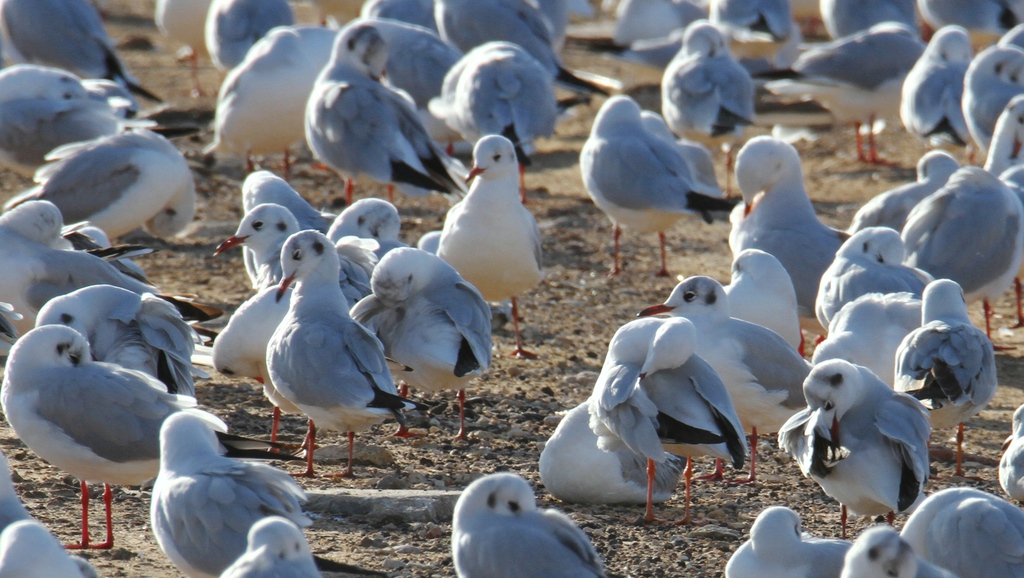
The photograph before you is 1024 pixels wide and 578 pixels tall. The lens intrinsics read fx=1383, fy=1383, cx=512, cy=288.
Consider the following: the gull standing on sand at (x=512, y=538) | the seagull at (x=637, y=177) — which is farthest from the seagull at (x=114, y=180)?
the gull standing on sand at (x=512, y=538)

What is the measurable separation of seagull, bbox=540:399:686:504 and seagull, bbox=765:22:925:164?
723 cm

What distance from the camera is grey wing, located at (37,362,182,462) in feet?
16.0

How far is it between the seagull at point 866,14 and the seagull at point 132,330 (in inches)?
401

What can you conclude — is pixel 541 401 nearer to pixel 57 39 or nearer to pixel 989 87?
pixel 989 87

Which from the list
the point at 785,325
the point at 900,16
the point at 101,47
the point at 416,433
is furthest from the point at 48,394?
the point at 900,16

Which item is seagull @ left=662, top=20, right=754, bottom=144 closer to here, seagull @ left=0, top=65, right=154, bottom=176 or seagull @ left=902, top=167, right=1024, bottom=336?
seagull @ left=902, top=167, right=1024, bottom=336

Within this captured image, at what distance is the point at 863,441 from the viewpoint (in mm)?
4961

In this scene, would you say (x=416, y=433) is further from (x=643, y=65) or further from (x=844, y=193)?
(x=643, y=65)

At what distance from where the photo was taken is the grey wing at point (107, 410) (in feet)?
16.0

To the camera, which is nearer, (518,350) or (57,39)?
(518,350)

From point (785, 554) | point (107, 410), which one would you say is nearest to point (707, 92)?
point (107, 410)

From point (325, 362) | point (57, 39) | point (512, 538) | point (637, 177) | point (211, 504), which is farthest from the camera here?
point (57, 39)

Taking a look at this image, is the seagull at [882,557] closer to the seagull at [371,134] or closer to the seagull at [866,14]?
the seagull at [371,134]

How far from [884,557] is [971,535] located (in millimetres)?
644
